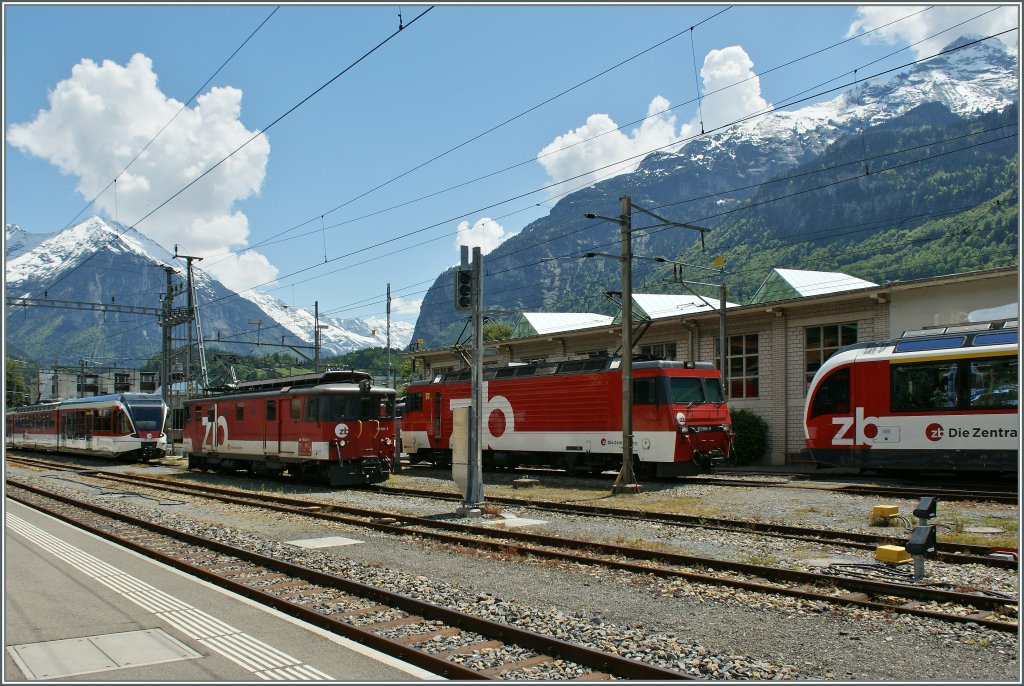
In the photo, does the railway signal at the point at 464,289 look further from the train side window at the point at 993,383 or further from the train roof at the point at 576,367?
the train side window at the point at 993,383

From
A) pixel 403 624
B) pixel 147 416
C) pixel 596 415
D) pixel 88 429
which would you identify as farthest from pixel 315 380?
pixel 88 429

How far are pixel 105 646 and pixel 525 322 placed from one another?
4941 cm

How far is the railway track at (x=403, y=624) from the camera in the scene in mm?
6074

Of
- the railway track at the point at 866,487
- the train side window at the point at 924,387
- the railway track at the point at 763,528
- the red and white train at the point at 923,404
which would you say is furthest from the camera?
the train side window at the point at 924,387

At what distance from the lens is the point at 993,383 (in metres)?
16.8

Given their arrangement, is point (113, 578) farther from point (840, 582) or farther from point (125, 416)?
point (125, 416)

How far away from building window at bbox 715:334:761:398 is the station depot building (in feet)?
0.12

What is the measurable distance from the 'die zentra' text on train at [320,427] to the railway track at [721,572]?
623 centimetres

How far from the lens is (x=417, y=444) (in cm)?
2941

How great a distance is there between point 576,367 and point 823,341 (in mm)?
9548

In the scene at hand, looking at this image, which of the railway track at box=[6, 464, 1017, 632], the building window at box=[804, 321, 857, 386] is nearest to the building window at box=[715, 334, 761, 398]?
the building window at box=[804, 321, 857, 386]

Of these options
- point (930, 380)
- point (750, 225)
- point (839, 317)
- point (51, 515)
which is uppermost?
point (750, 225)

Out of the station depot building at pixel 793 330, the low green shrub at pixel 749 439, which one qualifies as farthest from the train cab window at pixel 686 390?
the low green shrub at pixel 749 439

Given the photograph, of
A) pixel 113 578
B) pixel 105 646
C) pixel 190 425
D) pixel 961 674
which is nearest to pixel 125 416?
pixel 190 425
